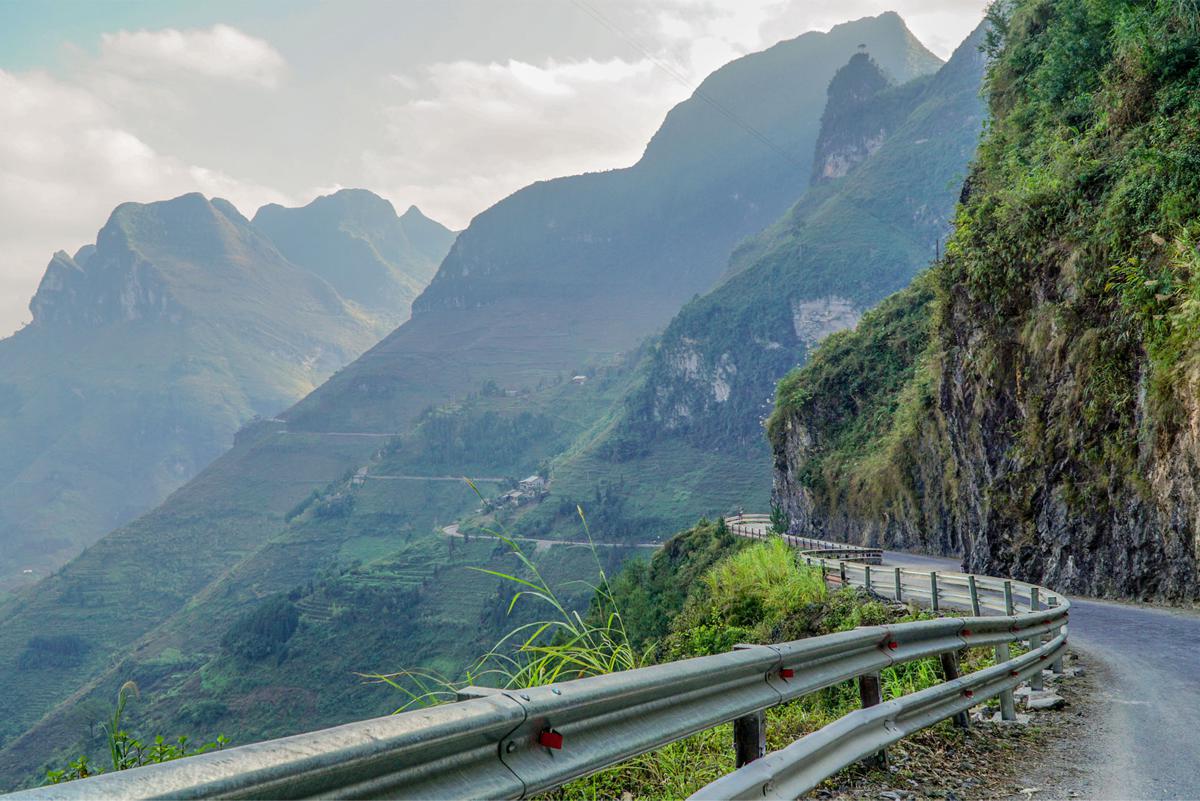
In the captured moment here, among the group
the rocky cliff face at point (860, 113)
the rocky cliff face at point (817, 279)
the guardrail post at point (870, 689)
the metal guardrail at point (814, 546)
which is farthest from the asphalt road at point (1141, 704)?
the rocky cliff face at point (860, 113)

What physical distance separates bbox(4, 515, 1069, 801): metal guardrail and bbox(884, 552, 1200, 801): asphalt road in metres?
A: 1.08

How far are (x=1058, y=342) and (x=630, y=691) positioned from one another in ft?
50.8

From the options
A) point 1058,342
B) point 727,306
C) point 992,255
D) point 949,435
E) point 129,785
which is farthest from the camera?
point 727,306

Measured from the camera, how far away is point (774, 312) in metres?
166

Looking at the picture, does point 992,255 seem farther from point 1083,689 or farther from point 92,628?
point 92,628

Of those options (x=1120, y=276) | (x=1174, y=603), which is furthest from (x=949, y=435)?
(x=1174, y=603)

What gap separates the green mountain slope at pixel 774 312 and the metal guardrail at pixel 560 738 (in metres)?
136

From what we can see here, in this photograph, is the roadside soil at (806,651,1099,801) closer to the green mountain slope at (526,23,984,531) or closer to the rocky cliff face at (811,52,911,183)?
the green mountain slope at (526,23,984,531)

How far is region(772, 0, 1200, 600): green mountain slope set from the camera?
1245 cm

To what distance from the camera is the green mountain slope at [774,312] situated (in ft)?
502

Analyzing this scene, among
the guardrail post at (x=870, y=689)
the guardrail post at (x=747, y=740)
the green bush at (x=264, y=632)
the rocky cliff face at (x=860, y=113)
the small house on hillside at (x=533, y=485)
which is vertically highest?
the rocky cliff face at (x=860, y=113)

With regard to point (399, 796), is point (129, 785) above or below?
above

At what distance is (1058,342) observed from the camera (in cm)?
1525

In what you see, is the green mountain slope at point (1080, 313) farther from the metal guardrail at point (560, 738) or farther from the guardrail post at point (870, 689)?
the metal guardrail at point (560, 738)
